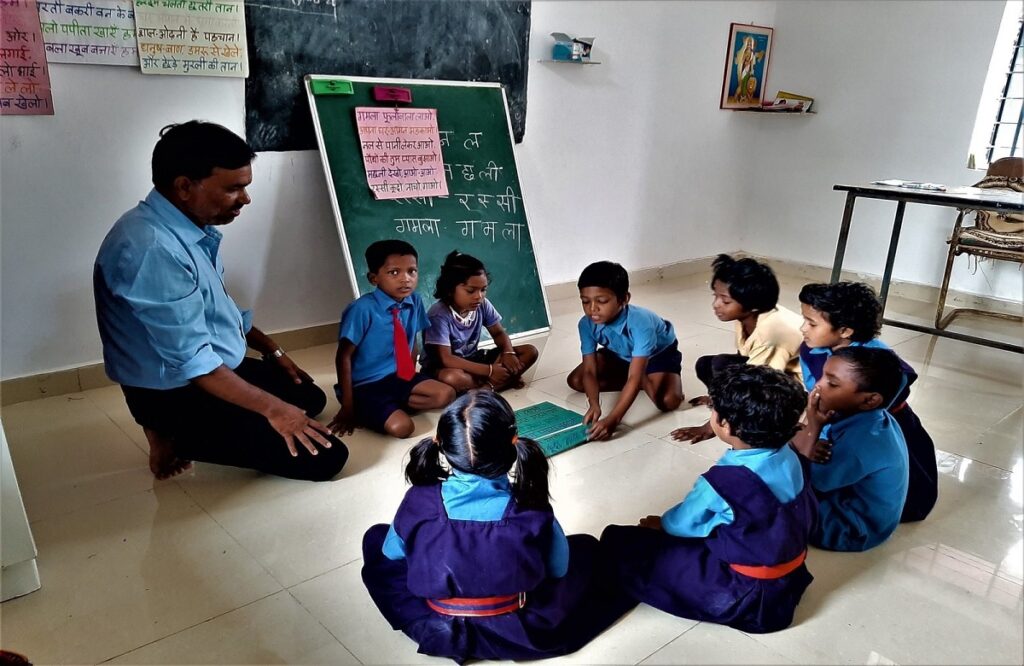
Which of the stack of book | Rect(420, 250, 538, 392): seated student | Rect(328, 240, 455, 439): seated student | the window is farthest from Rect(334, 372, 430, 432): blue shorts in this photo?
the window

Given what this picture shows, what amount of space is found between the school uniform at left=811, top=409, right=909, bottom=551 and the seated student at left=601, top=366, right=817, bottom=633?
21cm

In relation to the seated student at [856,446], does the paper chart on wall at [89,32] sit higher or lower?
higher

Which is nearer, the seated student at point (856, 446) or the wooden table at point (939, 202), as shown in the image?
the seated student at point (856, 446)

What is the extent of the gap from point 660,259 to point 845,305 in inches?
106

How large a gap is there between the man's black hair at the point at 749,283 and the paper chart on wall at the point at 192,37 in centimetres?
197

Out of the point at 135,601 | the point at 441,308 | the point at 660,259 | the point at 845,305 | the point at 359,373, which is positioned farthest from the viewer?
the point at 660,259

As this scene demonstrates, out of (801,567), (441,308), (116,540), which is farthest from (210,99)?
(801,567)

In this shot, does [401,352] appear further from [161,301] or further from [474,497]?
[474,497]

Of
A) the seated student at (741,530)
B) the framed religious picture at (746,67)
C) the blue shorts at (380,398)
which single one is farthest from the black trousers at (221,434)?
the framed religious picture at (746,67)

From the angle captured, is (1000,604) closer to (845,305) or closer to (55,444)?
(845,305)

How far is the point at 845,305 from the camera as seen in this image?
2.06m

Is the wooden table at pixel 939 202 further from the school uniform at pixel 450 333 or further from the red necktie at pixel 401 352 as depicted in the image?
the red necktie at pixel 401 352

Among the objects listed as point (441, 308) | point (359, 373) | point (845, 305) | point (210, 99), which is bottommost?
point (359, 373)

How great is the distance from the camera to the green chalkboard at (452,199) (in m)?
2.98
